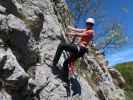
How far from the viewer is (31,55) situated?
15.6 metres

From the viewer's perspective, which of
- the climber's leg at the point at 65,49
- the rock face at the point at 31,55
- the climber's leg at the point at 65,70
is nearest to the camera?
the rock face at the point at 31,55

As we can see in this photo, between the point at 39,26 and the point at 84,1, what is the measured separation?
3696 cm

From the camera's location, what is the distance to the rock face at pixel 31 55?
46.0 feet

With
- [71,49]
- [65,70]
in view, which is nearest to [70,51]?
[71,49]

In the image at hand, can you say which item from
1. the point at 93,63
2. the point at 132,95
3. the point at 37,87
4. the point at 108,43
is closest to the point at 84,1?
the point at 108,43

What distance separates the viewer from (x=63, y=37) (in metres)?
18.3

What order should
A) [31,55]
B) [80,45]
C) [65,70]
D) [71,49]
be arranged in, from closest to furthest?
[31,55]
[71,49]
[80,45]
[65,70]

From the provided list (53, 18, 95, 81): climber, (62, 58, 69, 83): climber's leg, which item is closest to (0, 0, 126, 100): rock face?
(62, 58, 69, 83): climber's leg

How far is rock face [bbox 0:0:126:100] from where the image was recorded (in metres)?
14.0

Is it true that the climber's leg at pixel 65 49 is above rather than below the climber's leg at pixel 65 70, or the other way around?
above

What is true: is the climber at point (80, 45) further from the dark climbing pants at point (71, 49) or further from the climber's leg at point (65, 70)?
the climber's leg at point (65, 70)

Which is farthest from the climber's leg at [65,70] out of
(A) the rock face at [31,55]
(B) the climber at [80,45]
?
(B) the climber at [80,45]

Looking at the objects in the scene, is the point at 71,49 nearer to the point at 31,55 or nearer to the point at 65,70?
the point at 65,70

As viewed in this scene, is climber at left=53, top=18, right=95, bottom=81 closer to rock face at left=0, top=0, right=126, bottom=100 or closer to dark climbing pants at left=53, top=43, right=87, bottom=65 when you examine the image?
dark climbing pants at left=53, top=43, right=87, bottom=65
